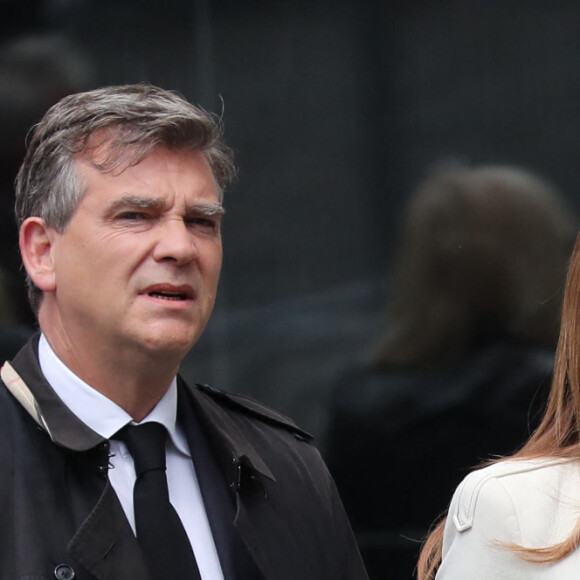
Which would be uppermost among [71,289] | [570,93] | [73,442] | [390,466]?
[570,93]

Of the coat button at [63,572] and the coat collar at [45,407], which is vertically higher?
the coat collar at [45,407]

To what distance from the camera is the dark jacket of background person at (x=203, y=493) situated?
2.67 m

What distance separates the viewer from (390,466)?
13.3ft

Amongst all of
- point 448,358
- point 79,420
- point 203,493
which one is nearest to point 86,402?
point 79,420

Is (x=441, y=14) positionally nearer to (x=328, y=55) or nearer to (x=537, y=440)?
(x=328, y=55)

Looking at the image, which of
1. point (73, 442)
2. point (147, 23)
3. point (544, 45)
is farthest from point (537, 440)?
point (147, 23)

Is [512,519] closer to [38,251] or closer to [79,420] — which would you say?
[79,420]

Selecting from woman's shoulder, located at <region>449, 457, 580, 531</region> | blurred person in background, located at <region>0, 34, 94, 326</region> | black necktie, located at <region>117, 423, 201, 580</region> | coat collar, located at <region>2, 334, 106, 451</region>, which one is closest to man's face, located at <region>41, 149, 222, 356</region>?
coat collar, located at <region>2, 334, 106, 451</region>

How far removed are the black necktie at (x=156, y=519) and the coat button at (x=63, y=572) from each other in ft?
0.52

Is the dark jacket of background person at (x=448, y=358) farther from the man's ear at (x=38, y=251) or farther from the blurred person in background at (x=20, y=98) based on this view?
the man's ear at (x=38, y=251)

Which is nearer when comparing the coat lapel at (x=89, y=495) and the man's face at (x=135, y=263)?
the coat lapel at (x=89, y=495)

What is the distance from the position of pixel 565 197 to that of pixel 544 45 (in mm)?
431

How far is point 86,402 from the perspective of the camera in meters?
2.85

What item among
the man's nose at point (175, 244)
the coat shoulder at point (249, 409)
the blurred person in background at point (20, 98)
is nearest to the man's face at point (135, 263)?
the man's nose at point (175, 244)
